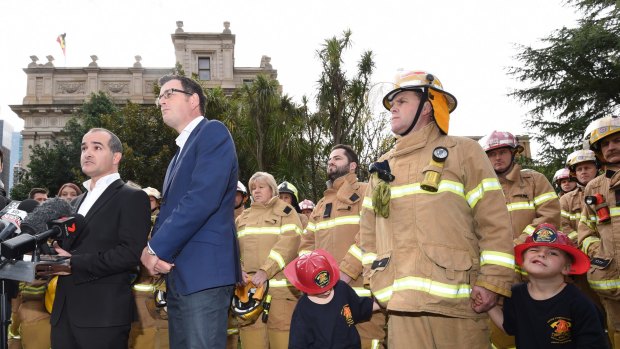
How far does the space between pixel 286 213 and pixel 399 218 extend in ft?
12.4

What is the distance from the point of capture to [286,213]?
7.43 m

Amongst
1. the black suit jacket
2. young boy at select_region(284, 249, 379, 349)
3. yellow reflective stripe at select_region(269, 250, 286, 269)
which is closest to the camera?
the black suit jacket

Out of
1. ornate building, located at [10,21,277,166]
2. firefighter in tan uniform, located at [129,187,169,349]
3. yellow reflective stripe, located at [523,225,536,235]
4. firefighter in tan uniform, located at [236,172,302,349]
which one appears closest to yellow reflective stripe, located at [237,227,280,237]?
firefighter in tan uniform, located at [236,172,302,349]

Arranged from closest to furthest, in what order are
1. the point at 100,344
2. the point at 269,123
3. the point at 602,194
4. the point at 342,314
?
1. the point at 100,344
2. the point at 342,314
3. the point at 602,194
4. the point at 269,123

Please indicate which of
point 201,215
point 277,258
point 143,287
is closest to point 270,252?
point 277,258

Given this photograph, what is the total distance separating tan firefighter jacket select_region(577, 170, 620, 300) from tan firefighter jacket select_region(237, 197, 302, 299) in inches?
134

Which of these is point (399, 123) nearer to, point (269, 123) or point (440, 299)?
point (440, 299)

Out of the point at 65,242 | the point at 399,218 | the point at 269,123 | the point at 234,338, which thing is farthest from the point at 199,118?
the point at 269,123

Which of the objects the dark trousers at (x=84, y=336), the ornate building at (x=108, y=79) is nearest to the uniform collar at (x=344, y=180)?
the dark trousers at (x=84, y=336)

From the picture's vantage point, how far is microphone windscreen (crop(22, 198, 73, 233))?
339 cm

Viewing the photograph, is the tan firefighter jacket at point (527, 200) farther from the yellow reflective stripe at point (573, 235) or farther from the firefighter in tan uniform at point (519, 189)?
the yellow reflective stripe at point (573, 235)

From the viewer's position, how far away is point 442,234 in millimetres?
3615

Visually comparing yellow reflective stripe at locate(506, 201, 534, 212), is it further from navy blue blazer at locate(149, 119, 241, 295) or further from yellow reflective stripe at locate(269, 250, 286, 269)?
navy blue blazer at locate(149, 119, 241, 295)

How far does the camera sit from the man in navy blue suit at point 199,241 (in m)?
3.39
